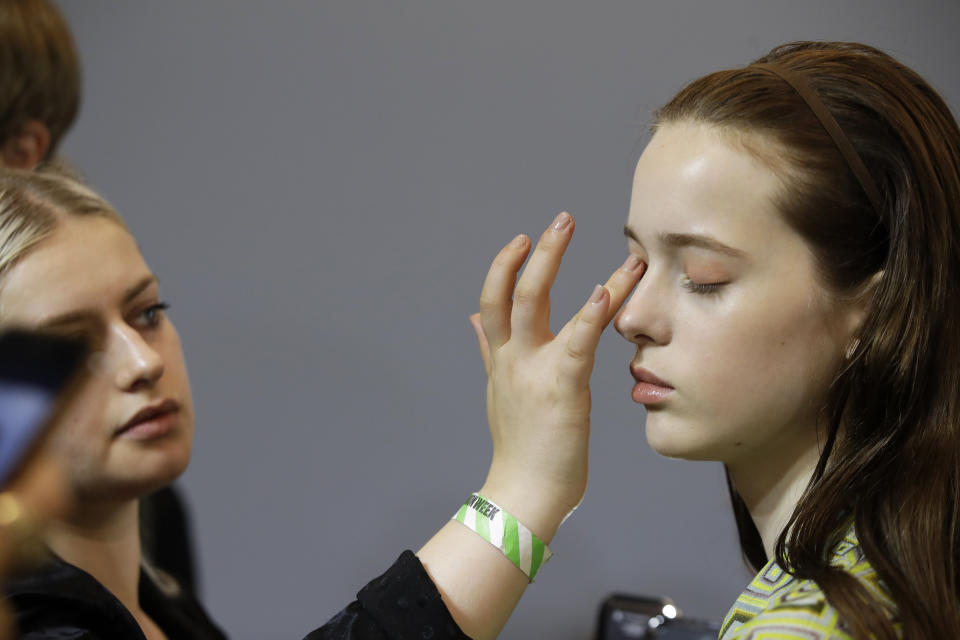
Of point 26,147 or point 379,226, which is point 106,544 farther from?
point 379,226

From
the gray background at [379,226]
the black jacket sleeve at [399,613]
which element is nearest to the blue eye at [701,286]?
the black jacket sleeve at [399,613]

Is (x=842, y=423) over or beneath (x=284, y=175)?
beneath

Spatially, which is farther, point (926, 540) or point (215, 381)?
point (215, 381)

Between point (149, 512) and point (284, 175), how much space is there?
19.1 inches

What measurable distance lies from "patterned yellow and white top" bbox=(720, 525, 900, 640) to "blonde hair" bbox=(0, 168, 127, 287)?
545mm

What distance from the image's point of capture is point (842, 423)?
23.7 inches

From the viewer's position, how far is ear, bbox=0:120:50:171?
100cm

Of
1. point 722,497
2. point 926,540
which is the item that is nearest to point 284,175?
point 722,497

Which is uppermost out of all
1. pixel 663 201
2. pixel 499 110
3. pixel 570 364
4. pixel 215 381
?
pixel 499 110

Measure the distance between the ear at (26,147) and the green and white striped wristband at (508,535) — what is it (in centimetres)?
67

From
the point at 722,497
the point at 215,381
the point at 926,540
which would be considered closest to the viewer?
the point at 926,540

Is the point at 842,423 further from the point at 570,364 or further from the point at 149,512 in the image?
the point at 149,512

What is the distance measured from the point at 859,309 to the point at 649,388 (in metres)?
0.14

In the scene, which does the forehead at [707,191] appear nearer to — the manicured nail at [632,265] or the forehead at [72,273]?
the manicured nail at [632,265]
